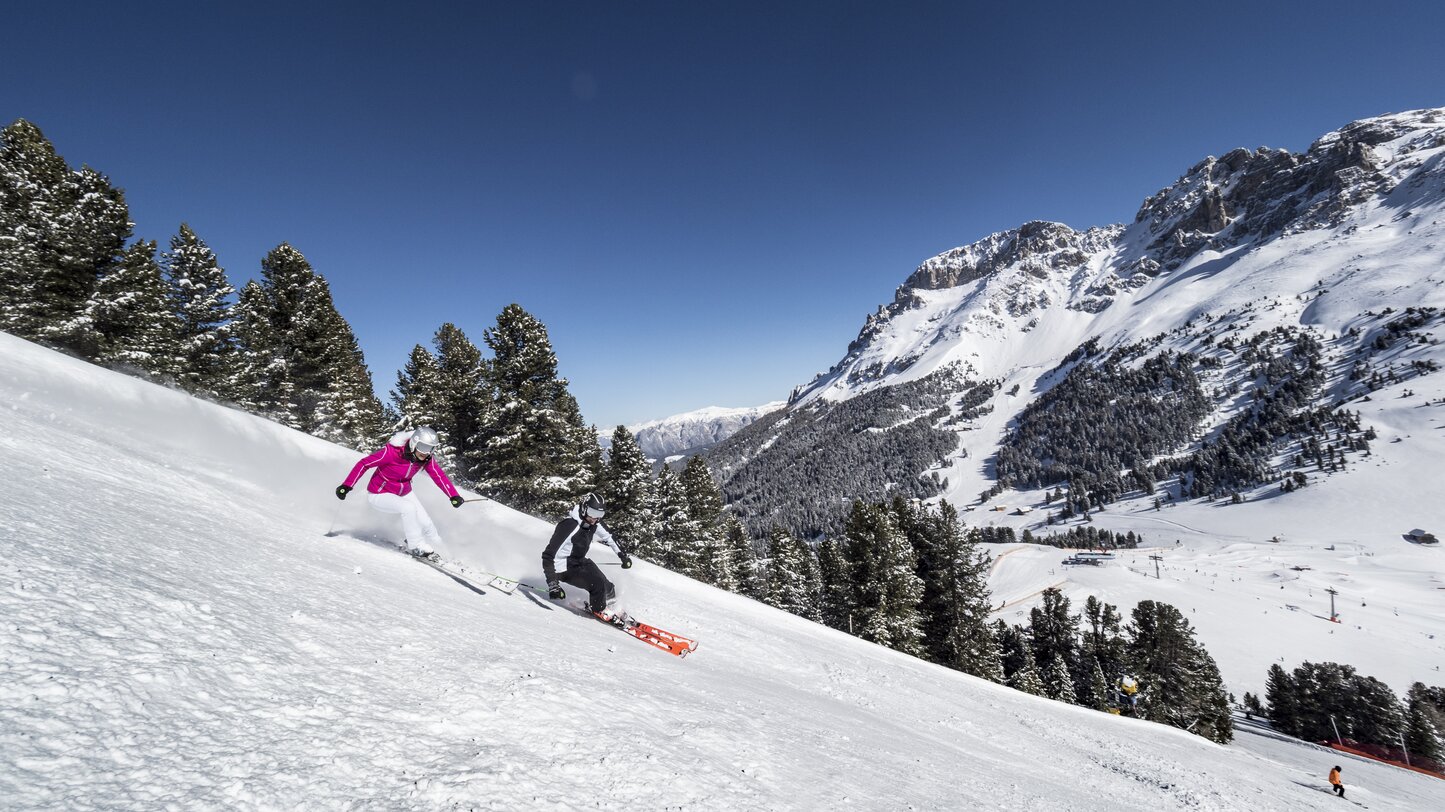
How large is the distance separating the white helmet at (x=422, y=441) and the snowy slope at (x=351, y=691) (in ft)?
5.68

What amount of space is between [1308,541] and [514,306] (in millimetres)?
188912

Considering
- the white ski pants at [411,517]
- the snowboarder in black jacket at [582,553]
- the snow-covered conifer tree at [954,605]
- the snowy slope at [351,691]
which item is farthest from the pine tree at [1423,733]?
the white ski pants at [411,517]

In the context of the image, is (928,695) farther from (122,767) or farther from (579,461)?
(579,461)

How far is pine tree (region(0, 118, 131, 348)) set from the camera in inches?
918

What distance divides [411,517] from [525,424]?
19588 mm

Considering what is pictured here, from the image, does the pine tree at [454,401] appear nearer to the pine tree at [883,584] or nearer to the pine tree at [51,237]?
the pine tree at [51,237]

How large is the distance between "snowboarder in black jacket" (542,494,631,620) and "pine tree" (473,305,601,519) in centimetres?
1960

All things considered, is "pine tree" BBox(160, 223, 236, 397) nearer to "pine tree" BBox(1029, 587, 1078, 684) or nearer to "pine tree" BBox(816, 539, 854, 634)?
"pine tree" BBox(816, 539, 854, 634)

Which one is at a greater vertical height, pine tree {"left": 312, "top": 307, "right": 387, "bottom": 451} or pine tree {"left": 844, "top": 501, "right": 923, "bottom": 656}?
pine tree {"left": 312, "top": 307, "right": 387, "bottom": 451}

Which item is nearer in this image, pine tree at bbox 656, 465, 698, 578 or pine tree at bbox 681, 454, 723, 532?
pine tree at bbox 656, 465, 698, 578

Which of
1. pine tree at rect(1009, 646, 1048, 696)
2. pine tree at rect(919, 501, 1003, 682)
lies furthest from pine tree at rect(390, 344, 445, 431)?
pine tree at rect(1009, 646, 1048, 696)

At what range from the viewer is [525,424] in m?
28.6

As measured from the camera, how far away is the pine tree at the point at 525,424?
28.2 metres

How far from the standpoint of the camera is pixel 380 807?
2.68 m
